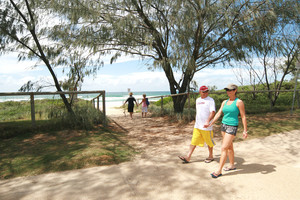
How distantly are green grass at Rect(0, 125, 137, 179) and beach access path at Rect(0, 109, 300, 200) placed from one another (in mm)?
327

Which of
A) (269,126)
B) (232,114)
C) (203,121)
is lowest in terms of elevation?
(269,126)

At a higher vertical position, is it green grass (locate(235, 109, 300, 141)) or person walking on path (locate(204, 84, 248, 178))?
person walking on path (locate(204, 84, 248, 178))

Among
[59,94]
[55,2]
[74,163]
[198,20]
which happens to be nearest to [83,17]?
[55,2]

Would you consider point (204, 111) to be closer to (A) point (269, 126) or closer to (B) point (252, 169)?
(B) point (252, 169)

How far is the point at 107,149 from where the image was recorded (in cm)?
505

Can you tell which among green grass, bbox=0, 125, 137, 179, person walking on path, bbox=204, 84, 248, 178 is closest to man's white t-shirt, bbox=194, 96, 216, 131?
person walking on path, bbox=204, 84, 248, 178

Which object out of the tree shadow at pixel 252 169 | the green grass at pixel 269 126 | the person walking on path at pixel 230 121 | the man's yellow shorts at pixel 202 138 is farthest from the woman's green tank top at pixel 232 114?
Result: the green grass at pixel 269 126

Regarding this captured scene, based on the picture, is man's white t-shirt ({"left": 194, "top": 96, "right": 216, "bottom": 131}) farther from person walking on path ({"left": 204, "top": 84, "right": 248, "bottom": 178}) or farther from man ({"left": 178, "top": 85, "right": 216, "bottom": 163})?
person walking on path ({"left": 204, "top": 84, "right": 248, "bottom": 178})

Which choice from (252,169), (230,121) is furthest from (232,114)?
(252,169)

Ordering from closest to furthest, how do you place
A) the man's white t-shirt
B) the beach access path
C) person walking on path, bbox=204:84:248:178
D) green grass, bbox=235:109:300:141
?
the beach access path < person walking on path, bbox=204:84:248:178 < the man's white t-shirt < green grass, bbox=235:109:300:141

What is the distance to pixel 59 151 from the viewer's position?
4.90m

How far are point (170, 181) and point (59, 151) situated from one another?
2978 millimetres

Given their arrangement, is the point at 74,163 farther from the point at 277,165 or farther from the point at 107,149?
the point at 277,165

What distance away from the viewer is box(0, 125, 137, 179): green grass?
399 cm
